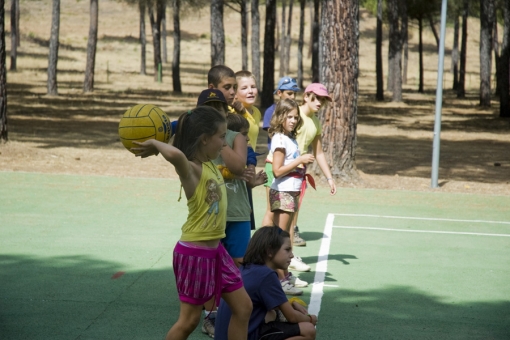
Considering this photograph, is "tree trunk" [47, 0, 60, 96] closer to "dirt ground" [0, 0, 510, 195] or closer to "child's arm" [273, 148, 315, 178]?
"dirt ground" [0, 0, 510, 195]

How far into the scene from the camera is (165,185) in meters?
12.3

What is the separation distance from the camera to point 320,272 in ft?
23.6

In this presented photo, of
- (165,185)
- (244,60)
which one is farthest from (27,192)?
(244,60)

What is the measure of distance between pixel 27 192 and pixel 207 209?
7480 millimetres

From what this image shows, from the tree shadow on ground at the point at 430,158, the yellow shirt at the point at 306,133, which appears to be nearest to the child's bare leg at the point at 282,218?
the yellow shirt at the point at 306,133

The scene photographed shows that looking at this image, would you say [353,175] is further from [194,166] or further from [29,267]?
[194,166]

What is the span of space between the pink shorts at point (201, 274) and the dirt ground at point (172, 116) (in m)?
9.52

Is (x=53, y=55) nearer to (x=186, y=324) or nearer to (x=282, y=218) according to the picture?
(x=282, y=218)

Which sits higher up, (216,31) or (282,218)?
(216,31)

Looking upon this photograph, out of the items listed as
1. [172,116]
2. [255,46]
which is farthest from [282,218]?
[255,46]

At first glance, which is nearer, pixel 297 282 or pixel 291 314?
pixel 291 314

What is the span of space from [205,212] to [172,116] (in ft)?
78.6

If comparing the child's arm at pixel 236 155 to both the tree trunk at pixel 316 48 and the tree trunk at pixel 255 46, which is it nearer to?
the tree trunk at pixel 255 46

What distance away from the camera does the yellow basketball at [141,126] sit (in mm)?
4285
